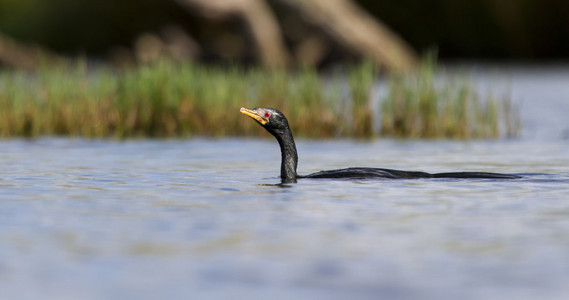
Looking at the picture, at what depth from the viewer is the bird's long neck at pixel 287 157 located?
1148 centimetres

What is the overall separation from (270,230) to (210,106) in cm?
970

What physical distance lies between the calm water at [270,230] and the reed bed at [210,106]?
9.17ft

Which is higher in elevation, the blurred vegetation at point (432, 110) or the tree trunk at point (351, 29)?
the tree trunk at point (351, 29)

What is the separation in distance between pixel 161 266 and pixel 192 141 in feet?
34.2

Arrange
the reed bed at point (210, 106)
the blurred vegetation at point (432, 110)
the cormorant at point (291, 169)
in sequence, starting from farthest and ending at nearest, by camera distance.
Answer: the reed bed at point (210, 106)
the blurred vegetation at point (432, 110)
the cormorant at point (291, 169)

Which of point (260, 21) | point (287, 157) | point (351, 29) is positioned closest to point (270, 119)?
point (287, 157)

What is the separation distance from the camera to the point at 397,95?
1703cm

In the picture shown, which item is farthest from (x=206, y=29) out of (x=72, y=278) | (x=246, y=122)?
(x=72, y=278)

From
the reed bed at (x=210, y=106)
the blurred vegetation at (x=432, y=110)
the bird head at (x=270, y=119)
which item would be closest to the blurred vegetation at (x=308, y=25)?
the reed bed at (x=210, y=106)

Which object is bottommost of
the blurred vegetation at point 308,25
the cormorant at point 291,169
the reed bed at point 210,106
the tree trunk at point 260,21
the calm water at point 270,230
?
the calm water at point 270,230

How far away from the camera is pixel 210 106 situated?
17.5 metres

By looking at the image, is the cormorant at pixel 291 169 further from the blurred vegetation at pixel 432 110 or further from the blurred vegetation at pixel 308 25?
the blurred vegetation at pixel 308 25

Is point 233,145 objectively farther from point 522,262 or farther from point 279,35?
point 279,35

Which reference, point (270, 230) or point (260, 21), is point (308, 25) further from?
point (270, 230)
